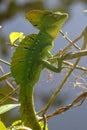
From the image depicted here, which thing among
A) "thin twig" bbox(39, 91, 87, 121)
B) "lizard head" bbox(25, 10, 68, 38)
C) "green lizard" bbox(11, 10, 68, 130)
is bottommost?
"thin twig" bbox(39, 91, 87, 121)

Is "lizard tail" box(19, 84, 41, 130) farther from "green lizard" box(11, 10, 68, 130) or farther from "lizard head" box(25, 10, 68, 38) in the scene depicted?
"lizard head" box(25, 10, 68, 38)

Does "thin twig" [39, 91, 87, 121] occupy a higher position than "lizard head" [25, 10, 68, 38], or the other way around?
"lizard head" [25, 10, 68, 38]

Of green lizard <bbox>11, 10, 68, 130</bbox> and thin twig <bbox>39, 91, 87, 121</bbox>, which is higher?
green lizard <bbox>11, 10, 68, 130</bbox>

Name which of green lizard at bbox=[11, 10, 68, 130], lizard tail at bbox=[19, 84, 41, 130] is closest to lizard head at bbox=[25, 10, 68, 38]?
green lizard at bbox=[11, 10, 68, 130]

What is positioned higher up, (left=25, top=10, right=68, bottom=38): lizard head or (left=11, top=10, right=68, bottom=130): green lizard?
(left=25, top=10, right=68, bottom=38): lizard head

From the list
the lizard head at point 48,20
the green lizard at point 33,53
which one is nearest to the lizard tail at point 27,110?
the green lizard at point 33,53

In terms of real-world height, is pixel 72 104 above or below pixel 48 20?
below
